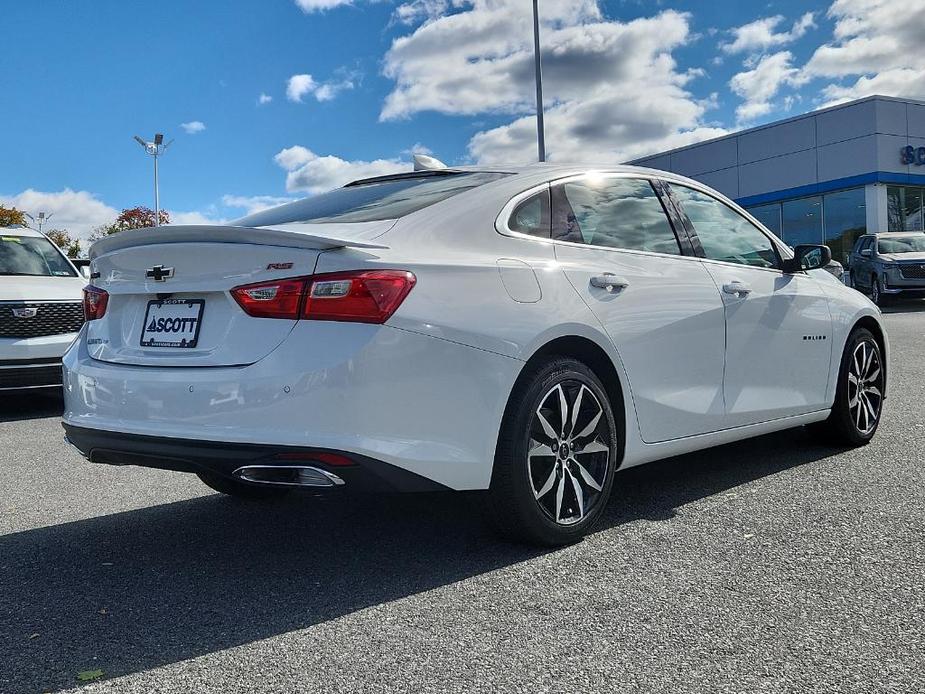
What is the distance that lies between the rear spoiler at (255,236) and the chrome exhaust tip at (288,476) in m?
0.76

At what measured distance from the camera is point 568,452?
383 centimetres

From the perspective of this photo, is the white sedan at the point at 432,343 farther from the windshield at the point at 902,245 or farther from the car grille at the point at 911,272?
the windshield at the point at 902,245

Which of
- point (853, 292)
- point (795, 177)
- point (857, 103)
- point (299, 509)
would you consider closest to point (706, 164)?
point (795, 177)

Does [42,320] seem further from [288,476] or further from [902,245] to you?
[902,245]

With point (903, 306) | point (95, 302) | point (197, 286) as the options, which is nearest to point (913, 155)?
point (903, 306)

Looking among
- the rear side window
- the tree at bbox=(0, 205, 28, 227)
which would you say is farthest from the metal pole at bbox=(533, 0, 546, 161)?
the tree at bbox=(0, 205, 28, 227)

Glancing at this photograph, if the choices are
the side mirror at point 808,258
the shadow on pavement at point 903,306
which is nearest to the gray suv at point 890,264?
the shadow on pavement at point 903,306

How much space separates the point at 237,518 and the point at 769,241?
10.7 ft

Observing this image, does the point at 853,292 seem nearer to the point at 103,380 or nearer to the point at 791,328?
the point at 791,328

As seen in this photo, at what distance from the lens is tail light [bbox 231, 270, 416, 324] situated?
10.6ft

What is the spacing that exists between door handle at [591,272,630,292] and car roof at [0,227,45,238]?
322 inches

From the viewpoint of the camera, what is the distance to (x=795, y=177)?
33625mm

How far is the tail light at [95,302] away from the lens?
390 cm

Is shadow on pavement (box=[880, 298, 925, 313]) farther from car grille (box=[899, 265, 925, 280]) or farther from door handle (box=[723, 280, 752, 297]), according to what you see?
door handle (box=[723, 280, 752, 297])
